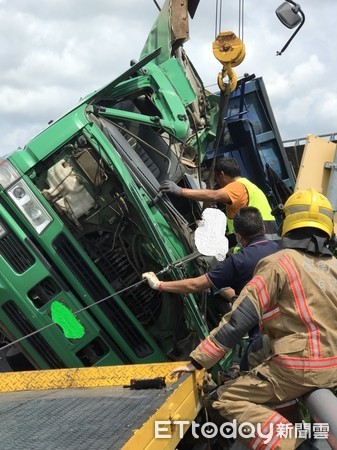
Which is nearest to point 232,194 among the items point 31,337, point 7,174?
point 7,174

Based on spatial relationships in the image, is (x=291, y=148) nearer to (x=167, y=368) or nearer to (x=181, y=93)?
(x=181, y=93)

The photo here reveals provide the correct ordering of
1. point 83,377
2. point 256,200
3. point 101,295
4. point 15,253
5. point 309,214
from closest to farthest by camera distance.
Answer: point 309,214 → point 83,377 → point 15,253 → point 101,295 → point 256,200

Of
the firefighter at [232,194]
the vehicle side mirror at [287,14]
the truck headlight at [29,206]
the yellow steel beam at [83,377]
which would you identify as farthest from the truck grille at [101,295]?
the vehicle side mirror at [287,14]

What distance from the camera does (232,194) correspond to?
13.9ft

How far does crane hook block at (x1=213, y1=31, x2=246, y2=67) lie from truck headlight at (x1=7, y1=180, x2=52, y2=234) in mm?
2241

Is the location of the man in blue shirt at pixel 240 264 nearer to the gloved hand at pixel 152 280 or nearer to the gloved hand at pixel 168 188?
the gloved hand at pixel 152 280

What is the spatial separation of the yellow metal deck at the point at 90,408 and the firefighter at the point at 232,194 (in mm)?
1401

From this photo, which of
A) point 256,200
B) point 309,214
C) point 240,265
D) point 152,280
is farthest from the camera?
point 256,200

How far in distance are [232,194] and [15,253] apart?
5.34ft

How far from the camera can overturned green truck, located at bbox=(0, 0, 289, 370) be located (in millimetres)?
3527

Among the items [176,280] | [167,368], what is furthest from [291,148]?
[167,368]

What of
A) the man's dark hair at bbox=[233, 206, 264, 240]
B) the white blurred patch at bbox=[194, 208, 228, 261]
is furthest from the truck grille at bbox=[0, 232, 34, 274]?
the man's dark hair at bbox=[233, 206, 264, 240]

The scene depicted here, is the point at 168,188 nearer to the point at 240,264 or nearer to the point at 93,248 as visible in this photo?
the point at 93,248

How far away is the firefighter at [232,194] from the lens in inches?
158
